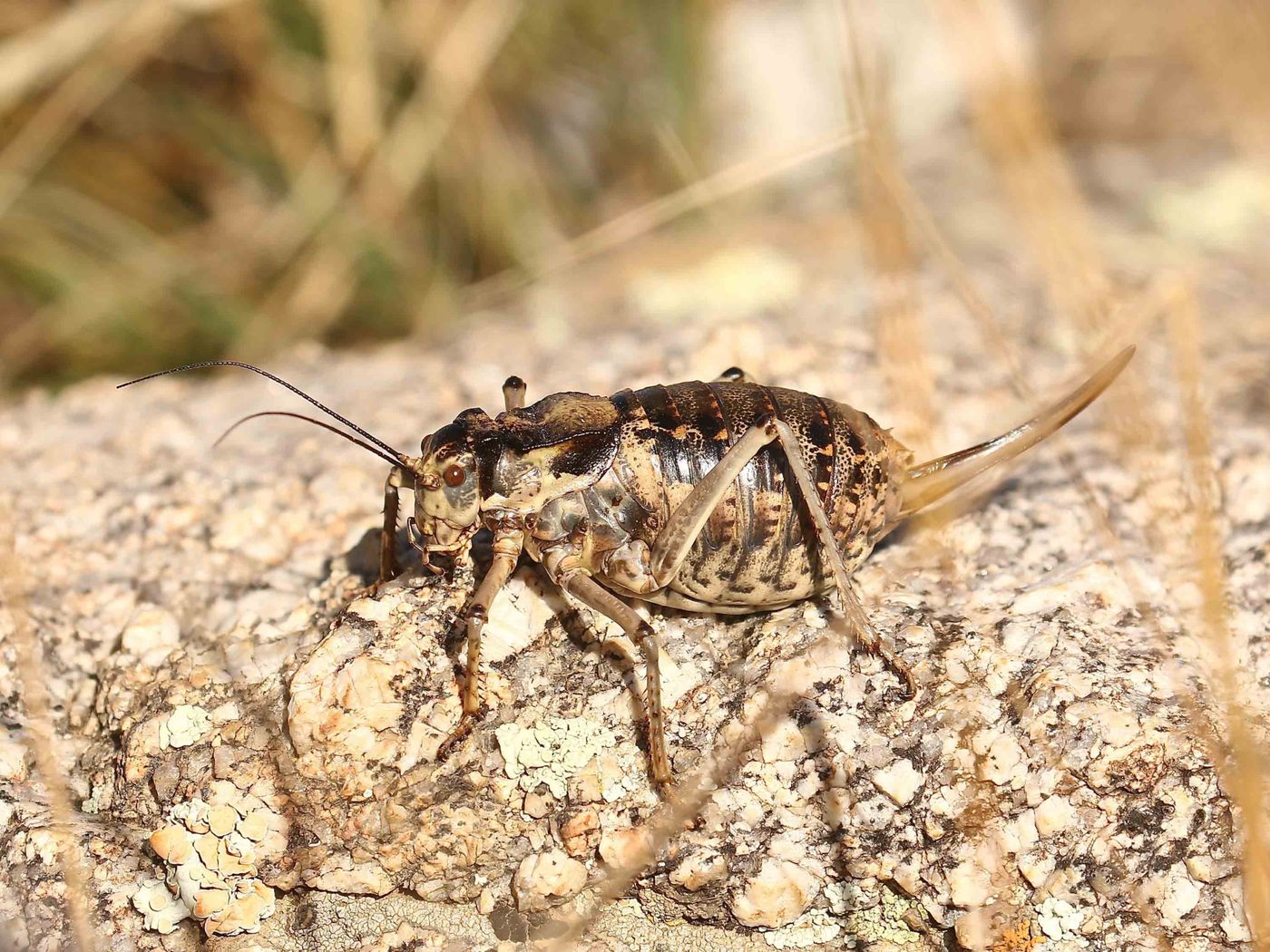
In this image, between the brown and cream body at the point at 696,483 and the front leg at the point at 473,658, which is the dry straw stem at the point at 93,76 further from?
the front leg at the point at 473,658

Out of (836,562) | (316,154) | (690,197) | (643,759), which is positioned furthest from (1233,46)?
(316,154)

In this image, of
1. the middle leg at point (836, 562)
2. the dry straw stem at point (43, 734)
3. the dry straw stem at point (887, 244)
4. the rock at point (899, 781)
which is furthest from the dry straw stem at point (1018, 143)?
the dry straw stem at point (43, 734)

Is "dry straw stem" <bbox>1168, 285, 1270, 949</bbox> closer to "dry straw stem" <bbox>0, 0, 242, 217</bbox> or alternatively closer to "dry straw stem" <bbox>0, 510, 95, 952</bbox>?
"dry straw stem" <bbox>0, 510, 95, 952</bbox>

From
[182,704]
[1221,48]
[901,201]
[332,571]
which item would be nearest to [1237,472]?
[901,201]

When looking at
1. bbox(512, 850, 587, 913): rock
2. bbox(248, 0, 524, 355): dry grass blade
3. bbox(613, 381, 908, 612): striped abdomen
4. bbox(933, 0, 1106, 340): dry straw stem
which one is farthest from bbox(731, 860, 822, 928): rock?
bbox(248, 0, 524, 355): dry grass blade

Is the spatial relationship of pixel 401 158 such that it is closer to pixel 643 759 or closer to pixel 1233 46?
pixel 1233 46

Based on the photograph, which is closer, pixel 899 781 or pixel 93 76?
pixel 899 781

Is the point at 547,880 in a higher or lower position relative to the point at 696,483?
lower
